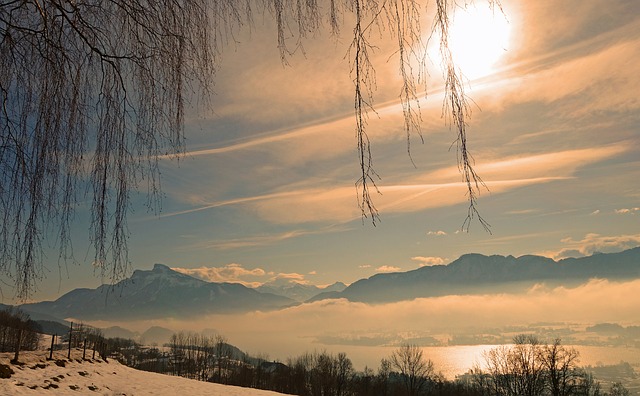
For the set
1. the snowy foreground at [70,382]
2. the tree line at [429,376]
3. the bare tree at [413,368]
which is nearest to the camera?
the snowy foreground at [70,382]

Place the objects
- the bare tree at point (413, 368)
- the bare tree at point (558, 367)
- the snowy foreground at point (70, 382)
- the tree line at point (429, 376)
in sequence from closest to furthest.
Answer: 1. the snowy foreground at point (70, 382)
2. the bare tree at point (558, 367)
3. the tree line at point (429, 376)
4. the bare tree at point (413, 368)

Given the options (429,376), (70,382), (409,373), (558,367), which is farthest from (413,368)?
(70,382)

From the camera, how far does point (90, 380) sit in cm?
2427

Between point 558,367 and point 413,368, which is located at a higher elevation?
point 558,367

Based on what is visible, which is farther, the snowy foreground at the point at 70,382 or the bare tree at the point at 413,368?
the bare tree at the point at 413,368

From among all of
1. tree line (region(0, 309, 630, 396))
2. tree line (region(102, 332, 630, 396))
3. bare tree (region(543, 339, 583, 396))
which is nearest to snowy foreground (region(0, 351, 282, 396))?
tree line (region(0, 309, 630, 396))

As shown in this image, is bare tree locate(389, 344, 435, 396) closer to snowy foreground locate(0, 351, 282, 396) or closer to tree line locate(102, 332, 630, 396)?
tree line locate(102, 332, 630, 396)

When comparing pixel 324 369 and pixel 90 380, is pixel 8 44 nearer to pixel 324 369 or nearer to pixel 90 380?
pixel 90 380

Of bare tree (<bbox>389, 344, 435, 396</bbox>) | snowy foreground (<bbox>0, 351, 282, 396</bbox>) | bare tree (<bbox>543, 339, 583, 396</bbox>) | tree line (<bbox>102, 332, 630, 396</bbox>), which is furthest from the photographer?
bare tree (<bbox>389, 344, 435, 396</bbox>)

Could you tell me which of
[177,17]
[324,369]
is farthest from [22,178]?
[324,369]

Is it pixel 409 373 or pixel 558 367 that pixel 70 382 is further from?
pixel 409 373

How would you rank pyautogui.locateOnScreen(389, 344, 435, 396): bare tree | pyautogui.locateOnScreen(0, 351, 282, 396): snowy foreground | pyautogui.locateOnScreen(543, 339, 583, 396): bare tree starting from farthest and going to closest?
pyautogui.locateOnScreen(389, 344, 435, 396): bare tree, pyautogui.locateOnScreen(543, 339, 583, 396): bare tree, pyautogui.locateOnScreen(0, 351, 282, 396): snowy foreground

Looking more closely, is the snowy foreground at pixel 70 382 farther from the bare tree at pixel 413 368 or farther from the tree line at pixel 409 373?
the bare tree at pixel 413 368

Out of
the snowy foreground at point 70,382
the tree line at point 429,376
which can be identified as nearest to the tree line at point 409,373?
the tree line at point 429,376
